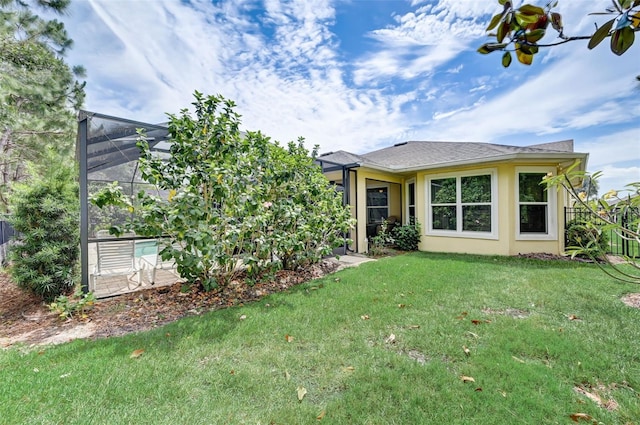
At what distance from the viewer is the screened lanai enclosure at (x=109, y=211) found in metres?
4.26

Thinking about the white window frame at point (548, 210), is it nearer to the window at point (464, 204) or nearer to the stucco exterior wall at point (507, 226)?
the stucco exterior wall at point (507, 226)

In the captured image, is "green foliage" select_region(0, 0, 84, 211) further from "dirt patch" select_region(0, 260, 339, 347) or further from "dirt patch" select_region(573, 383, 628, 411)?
"dirt patch" select_region(573, 383, 628, 411)

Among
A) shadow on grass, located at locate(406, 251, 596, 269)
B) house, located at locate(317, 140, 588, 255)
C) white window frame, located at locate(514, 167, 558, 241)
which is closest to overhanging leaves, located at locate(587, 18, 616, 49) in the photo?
house, located at locate(317, 140, 588, 255)

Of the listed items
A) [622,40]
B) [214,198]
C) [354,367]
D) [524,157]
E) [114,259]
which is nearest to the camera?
[622,40]

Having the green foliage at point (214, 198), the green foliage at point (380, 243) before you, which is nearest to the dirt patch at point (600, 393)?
the green foliage at point (214, 198)

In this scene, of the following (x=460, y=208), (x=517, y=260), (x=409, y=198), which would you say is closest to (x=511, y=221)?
(x=517, y=260)

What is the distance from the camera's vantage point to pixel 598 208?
7.64 ft

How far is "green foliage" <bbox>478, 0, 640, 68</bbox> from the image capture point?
0.78m

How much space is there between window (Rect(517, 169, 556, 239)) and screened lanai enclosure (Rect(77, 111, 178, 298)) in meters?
9.40

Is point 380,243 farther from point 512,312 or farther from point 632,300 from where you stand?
point 632,300

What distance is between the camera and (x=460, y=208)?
8.59 m

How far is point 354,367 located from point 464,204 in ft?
25.1

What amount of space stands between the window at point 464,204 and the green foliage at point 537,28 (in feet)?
27.2

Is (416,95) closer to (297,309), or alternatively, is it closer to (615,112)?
(615,112)
